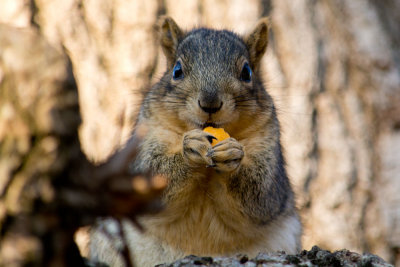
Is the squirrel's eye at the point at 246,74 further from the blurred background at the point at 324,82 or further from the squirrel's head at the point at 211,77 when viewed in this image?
the blurred background at the point at 324,82

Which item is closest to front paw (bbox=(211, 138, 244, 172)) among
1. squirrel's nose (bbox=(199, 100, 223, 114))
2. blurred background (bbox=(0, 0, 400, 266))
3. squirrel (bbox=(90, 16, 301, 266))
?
squirrel (bbox=(90, 16, 301, 266))

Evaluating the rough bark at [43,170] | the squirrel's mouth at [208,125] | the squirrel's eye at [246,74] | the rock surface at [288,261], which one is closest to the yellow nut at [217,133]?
the squirrel's mouth at [208,125]

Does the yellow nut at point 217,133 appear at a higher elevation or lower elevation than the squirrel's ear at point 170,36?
lower

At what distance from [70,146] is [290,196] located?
2027 millimetres

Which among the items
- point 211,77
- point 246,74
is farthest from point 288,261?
point 246,74

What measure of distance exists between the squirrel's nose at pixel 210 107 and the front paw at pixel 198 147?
11 cm

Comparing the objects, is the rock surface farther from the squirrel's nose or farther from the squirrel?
the squirrel's nose

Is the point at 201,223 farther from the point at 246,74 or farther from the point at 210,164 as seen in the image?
the point at 246,74

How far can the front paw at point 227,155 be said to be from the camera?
2.17m

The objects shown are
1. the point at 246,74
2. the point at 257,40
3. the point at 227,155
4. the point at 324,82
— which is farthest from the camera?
the point at 324,82

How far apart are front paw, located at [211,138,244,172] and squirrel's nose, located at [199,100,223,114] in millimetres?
158

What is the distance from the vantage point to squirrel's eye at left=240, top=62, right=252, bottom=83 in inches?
105

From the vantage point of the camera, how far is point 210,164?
217cm

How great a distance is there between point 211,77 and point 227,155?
0.45m
